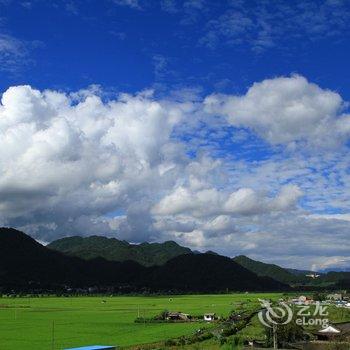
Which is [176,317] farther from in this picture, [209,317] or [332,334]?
[332,334]

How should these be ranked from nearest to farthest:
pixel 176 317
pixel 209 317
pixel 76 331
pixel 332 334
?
pixel 332 334, pixel 76 331, pixel 209 317, pixel 176 317

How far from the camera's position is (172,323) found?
63094mm

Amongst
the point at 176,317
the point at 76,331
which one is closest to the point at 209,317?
the point at 176,317

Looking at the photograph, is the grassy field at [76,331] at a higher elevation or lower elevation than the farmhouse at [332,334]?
lower

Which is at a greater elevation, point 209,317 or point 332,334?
point 332,334

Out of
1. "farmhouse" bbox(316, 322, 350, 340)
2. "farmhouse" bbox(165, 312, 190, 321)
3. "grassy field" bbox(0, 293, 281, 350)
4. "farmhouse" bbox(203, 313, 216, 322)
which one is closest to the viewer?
"farmhouse" bbox(316, 322, 350, 340)

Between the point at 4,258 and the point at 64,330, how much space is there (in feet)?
458

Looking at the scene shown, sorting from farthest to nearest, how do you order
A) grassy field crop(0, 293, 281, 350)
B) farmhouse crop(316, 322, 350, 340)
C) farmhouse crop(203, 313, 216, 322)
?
farmhouse crop(203, 313, 216, 322) → grassy field crop(0, 293, 281, 350) → farmhouse crop(316, 322, 350, 340)

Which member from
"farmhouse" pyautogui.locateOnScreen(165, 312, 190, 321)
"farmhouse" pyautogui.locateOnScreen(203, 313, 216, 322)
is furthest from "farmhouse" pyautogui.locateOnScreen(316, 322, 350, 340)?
"farmhouse" pyautogui.locateOnScreen(165, 312, 190, 321)

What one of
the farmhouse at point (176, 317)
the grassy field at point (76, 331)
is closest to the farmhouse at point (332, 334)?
the grassy field at point (76, 331)

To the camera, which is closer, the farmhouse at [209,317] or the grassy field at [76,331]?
the grassy field at [76,331]

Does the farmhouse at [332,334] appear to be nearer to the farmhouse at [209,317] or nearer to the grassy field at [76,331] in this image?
the grassy field at [76,331]

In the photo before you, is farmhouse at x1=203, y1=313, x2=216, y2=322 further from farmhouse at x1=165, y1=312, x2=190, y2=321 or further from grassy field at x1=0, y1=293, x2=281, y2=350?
grassy field at x1=0, y1=293, x2=281, y2=350

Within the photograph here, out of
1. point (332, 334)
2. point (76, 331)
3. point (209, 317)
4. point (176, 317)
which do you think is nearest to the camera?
point (332, 334)
